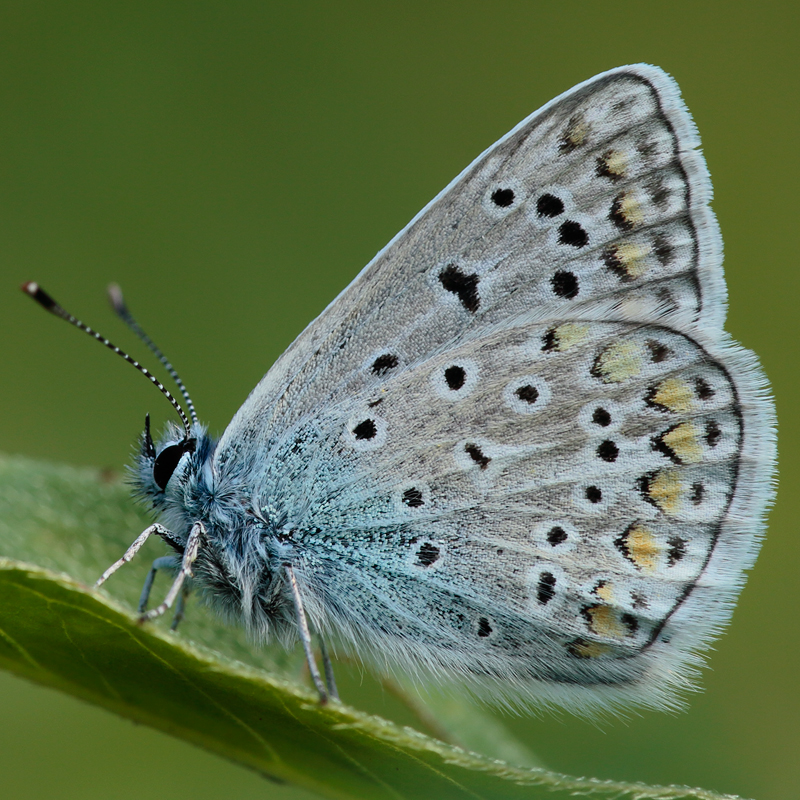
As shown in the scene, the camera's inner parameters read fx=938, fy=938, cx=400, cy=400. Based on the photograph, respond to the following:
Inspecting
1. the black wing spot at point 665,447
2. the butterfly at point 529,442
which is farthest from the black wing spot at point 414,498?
the black wing spot at point 665,447

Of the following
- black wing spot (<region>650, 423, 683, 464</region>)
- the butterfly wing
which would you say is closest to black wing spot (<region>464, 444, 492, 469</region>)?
the butterfly wing

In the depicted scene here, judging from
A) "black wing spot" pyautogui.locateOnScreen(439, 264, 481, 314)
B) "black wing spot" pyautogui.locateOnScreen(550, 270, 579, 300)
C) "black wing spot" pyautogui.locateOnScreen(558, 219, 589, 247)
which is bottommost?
"black wing spot" pyautogui.locateOnScreen(439, 264, 481, 314)

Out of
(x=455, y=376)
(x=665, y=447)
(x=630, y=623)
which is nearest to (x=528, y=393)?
(x=455, y=376)

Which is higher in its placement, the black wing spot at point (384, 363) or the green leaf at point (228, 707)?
the black wing spot at point (384, 363)

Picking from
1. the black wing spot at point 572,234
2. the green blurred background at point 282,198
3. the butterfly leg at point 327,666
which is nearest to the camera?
the black wing spot at point 572,234

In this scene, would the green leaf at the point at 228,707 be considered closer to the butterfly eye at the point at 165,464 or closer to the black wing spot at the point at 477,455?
the butterfly eye at the point at 165,464

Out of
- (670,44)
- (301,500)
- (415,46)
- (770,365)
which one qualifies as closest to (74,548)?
(301,500)

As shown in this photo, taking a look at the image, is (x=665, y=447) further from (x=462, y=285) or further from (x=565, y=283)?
(x=462, y=285)

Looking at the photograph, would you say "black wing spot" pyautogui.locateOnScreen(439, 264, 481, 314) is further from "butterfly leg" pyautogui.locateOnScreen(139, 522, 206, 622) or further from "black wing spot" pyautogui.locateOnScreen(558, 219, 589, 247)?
"butterfly leg" pyautogui.locateOnScreen(139, 522, 206, 622)
